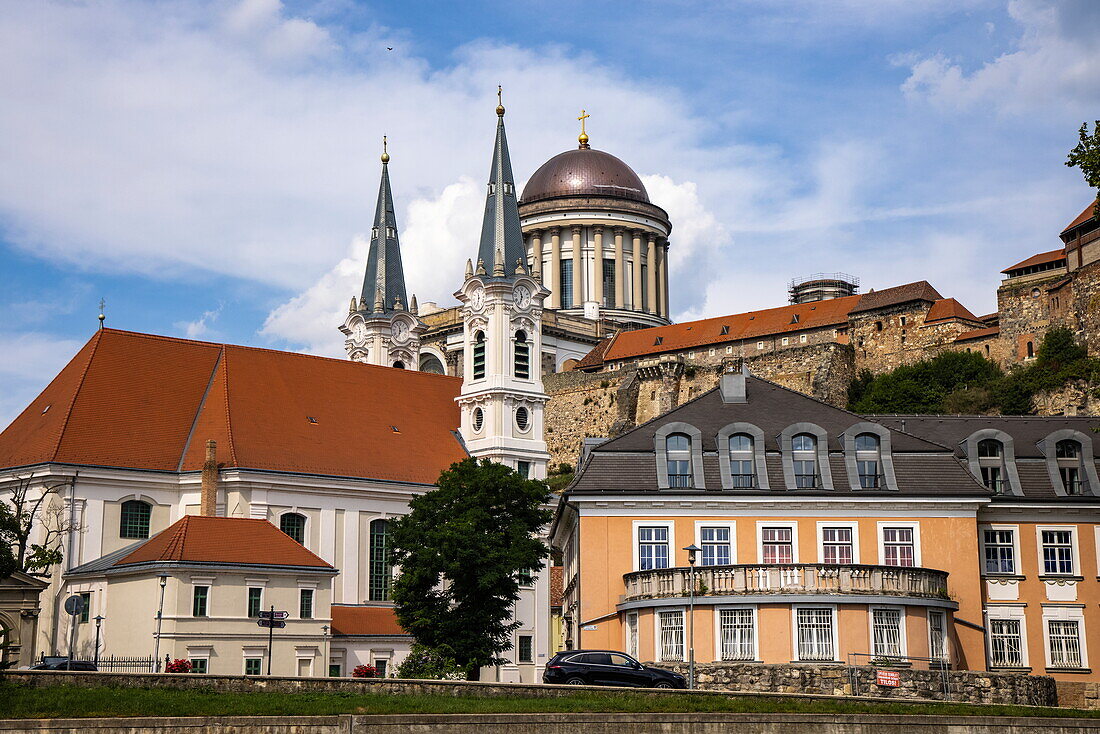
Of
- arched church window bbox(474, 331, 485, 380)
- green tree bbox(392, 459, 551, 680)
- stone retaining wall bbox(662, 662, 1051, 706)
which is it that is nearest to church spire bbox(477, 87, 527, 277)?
arched church window bbox(474, 331, 485, 380)

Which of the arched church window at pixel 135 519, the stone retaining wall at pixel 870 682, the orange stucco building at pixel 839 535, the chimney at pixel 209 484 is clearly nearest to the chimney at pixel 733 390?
the orange stucco building at pixel 839 535

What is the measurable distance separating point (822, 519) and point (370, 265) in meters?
47.0

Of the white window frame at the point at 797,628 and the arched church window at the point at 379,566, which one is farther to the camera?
the arched church window at the point at 379,566

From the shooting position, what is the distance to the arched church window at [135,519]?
57.6 meters

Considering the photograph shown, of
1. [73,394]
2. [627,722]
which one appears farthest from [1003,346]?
[627,722]

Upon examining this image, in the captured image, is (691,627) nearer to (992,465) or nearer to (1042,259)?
(992,465)

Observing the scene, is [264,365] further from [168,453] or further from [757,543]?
[757,543]

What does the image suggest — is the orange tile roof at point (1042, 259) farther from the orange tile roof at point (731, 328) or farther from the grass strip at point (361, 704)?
the grass strip at point (361, 704)

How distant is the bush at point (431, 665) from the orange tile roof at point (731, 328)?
61.5 meters

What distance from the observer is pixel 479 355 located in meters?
72.8

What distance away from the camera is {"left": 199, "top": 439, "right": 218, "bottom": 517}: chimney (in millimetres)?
57438

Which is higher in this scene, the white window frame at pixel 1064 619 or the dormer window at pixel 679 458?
the dormer window at pixel 679 458

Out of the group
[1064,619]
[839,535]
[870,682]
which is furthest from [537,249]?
[870,682]

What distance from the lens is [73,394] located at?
2306 inches
